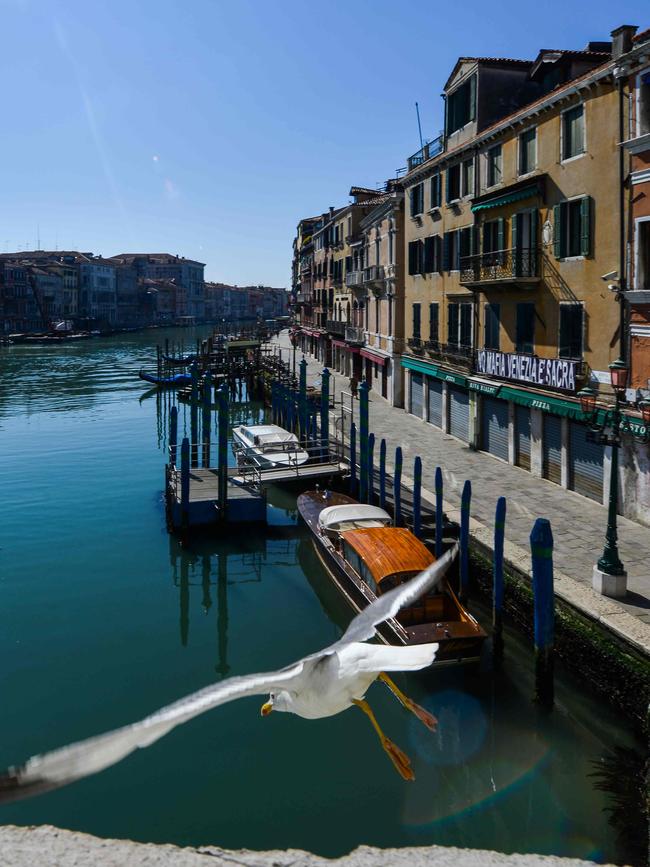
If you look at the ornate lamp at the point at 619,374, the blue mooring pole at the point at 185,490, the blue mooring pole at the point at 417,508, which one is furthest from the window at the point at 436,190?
the ornate lamp at the point at 619,374

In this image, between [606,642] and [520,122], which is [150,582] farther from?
[520,122]

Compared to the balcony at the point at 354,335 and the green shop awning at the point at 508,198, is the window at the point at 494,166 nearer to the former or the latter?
the green shop awning at the point at 508,198

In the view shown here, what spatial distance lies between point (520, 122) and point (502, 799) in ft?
59.3

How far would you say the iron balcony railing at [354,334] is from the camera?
43.4 meters

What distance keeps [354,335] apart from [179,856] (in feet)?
127

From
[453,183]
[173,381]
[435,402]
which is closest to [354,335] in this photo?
[435,402]

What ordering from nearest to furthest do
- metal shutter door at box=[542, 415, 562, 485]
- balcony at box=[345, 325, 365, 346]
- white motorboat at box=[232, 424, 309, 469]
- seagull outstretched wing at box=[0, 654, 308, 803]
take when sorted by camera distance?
seagull outstretched wing at box=[0, 654, 308, 803]
metal shutter door at box=[542, 415, 562, 485]
white motorboat at box=[232, 424, 309, 469]
balcony at box=[345, 325, 365, 346]

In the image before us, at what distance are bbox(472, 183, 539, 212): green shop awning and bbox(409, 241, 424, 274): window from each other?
7.15 meters

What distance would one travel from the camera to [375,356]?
127 ft

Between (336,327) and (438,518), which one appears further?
(336,327)

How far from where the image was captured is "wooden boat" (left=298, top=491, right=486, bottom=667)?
1297 centimetres

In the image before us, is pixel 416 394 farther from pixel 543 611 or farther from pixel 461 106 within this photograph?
pixel 543 611

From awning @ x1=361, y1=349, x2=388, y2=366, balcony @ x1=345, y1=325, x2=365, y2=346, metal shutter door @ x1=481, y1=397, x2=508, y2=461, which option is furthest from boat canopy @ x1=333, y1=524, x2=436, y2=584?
balcony @ x1=345, y1=325, x2=365, y2=346

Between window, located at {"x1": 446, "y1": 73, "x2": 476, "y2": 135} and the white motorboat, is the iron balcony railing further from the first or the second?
window, located at {"x1": 446, "y1": 73, "x2": 476, "y2": 135}
